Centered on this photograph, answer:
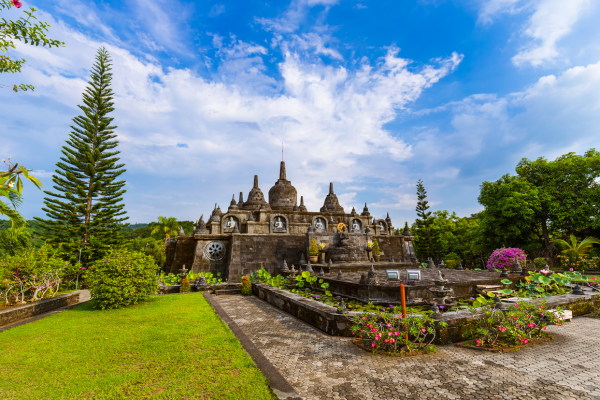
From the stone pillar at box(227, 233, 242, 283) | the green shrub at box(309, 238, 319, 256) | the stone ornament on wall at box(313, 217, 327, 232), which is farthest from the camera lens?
the stone ornament on wall at box(313, 217, 327, 232)

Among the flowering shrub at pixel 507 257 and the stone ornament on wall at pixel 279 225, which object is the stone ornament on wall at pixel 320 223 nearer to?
the stone ornament on wall at pixel 279 225

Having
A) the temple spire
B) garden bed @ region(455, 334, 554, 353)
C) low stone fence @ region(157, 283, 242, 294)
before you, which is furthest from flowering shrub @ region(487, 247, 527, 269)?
the temple spire

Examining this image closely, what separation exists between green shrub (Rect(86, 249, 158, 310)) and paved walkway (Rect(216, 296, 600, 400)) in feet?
14.4

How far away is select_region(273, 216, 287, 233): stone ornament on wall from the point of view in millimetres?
20875

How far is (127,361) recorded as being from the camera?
12.3 feet

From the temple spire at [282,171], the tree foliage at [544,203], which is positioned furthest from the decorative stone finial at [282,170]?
the tree foliage at [544,203]

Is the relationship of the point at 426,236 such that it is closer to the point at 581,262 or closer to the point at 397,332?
the point at 581,262

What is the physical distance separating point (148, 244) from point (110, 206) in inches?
456

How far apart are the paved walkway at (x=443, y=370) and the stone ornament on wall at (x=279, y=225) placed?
15.8 meters

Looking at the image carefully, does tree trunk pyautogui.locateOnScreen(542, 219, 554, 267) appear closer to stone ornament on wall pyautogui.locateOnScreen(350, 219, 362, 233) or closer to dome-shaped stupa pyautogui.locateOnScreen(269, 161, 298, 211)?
stone ornament on wall pyautogui.locateOnScreen(350, 219, 362, 233)

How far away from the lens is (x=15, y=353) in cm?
409

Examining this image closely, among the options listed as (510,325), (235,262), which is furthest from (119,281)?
(235,262)

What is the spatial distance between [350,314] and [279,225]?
1603 cm

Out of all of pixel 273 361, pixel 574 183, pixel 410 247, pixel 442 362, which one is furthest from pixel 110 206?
pixel 574 183
